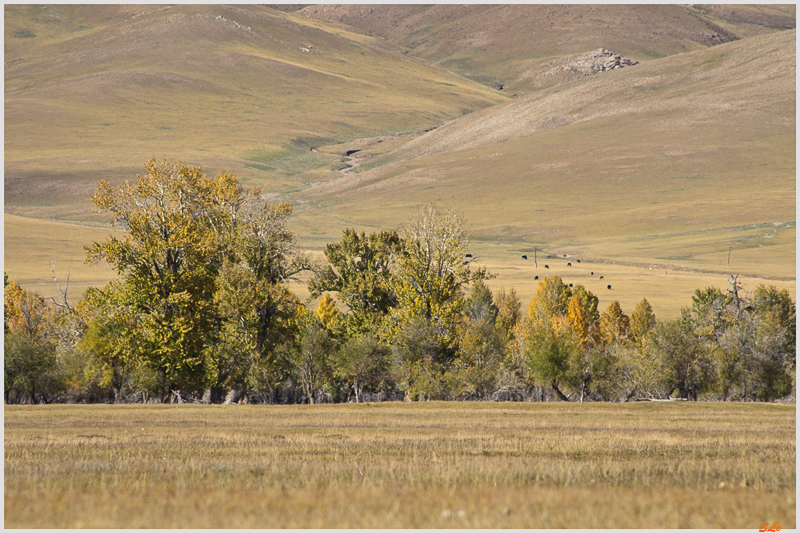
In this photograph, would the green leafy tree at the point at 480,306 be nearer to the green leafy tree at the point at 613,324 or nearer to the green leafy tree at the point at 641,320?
the green leafy tree at the point at 613,324

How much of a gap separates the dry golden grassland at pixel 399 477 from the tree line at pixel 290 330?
1686 centimetres

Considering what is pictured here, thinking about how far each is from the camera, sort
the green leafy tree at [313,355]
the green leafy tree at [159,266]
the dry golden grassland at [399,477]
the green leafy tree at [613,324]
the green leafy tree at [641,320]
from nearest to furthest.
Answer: the dry golden grassland at [399,477]
the green leafy tree at [159,266]
the green leafy tree at [313,355]
the green leafy tree at [641,320]
the green leafy tree at [613,324]

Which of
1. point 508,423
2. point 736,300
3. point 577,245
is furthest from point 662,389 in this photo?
point 577,245

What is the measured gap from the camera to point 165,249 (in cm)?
3753

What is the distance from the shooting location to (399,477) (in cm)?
1130

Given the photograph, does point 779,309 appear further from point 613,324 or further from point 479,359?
point 479,359

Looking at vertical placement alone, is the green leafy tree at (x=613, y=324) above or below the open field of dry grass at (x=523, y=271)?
below

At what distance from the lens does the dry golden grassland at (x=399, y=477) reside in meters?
8.32

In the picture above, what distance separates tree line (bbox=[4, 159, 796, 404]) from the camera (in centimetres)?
3812

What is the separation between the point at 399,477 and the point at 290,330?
38.7 meters

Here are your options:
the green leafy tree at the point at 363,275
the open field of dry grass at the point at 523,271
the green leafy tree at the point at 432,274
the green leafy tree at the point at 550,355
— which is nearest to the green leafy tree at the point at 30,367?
the green leafy tree at the point at 363,275

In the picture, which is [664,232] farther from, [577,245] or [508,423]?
[508,423]

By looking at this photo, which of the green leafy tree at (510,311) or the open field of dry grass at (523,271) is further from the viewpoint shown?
the open field of dry grass at (523,271)

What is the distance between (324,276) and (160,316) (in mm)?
13256
